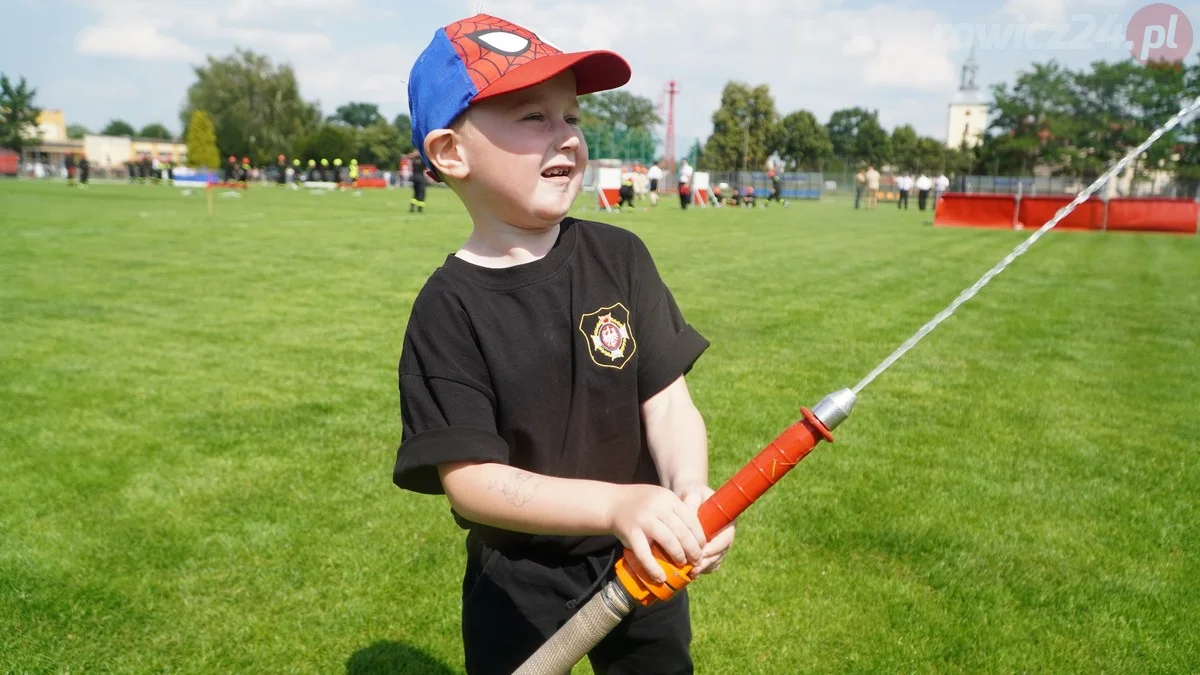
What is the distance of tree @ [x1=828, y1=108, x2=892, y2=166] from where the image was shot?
3939 inches

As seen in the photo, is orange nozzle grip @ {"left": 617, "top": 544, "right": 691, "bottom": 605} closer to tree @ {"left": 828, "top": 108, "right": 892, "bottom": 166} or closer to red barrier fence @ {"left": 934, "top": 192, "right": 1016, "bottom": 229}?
Result: red barrier fence @ {"left": 934, "top": 192, "right": 1016, "bottom": 229}

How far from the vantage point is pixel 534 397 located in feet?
6.26

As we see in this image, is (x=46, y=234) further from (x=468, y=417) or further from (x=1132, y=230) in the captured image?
(x=1132, y=230)

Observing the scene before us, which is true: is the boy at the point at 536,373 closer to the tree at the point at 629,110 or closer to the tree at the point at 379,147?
the tree at the point at 379,147

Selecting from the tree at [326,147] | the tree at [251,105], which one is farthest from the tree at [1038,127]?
the tree at [251,105]

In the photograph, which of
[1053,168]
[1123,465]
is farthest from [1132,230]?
[1053,168]

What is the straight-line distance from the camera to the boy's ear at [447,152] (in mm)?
1842

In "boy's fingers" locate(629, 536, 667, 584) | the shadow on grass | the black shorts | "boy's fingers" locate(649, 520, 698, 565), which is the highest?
"boy's fingers" locate(649, 520, 698, 565)

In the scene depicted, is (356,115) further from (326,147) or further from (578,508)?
(578,508)

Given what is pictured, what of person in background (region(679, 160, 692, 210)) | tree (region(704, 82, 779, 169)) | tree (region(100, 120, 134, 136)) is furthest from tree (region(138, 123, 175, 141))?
person in background (region(679, 160, 692, 210))

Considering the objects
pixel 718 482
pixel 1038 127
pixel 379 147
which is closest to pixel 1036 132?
pixel 1038 127

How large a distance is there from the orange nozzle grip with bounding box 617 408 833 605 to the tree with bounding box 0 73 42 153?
90419mm

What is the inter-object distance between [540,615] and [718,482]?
283cm

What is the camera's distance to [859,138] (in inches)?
4306
